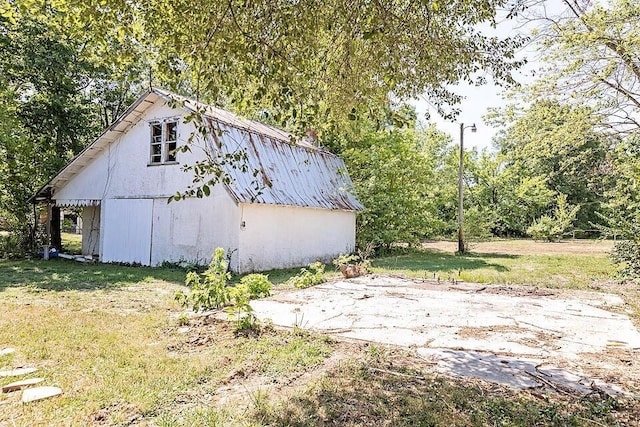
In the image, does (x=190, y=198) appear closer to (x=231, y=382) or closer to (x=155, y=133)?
(x=155, y=133)

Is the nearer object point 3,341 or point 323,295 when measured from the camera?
point 3,341

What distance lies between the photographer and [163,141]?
12.6 m

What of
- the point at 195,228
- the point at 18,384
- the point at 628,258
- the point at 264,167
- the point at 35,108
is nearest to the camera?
the point at 18,384

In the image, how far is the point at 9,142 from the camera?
13.1 m

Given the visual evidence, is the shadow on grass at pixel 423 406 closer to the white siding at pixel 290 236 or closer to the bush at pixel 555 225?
the white siding at pixel 290 236

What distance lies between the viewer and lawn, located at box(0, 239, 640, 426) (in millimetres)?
2893

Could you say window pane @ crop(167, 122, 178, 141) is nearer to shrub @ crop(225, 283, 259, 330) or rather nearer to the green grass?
the green grass

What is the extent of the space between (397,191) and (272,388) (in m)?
14.7

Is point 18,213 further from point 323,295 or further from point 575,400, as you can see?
point 575,400

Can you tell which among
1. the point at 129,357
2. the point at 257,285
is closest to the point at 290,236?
the point at 257,285

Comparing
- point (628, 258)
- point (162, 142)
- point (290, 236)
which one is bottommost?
point (628, 258)

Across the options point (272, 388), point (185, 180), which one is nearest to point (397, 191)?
point (185, 180)

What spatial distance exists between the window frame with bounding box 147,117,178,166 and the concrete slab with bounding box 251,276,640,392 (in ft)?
22.5

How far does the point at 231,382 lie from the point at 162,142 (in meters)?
10.5
